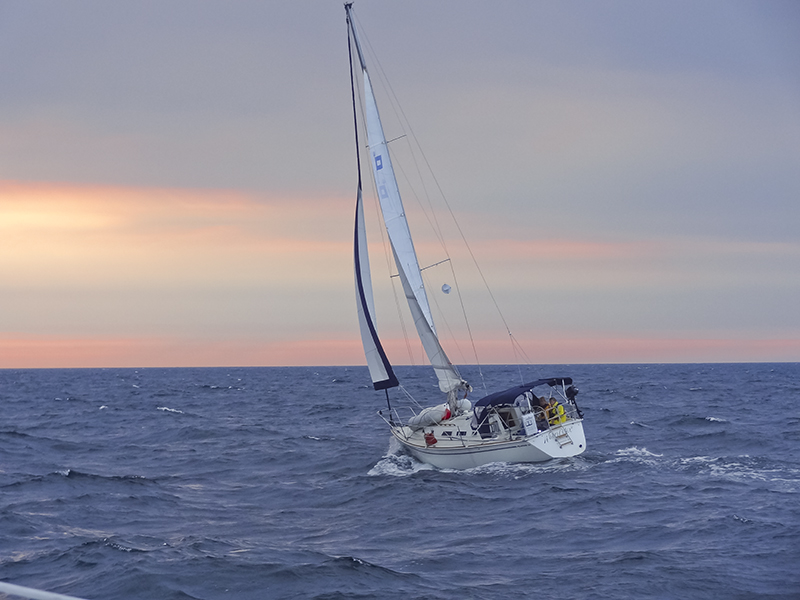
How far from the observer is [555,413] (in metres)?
26.2

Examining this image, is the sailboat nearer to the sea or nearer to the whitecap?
the sea

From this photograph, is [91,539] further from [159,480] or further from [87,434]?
[87,434]

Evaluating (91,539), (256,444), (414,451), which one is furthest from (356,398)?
(91,539)

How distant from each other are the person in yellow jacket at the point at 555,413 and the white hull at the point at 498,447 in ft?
1.02

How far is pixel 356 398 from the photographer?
243 feet

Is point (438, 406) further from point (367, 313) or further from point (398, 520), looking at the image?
point (398, 520)

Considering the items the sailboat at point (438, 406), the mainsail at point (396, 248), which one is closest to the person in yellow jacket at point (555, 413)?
the sailboat at point (438, 406)

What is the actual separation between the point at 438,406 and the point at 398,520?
7763 millimetres

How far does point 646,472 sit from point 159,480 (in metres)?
17.1

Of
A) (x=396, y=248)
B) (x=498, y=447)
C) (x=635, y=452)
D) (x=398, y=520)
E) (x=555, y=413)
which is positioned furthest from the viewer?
(x=635, y=452)

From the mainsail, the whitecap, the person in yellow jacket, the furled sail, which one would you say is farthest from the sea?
the mainsail

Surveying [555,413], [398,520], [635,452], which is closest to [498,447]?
[555,413]

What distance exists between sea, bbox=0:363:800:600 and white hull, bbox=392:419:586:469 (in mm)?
427

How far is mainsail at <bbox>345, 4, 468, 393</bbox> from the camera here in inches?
1085
